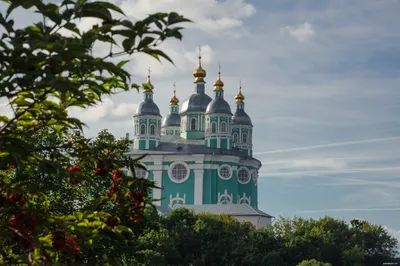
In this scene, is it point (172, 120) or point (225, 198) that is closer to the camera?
point (225, 198)

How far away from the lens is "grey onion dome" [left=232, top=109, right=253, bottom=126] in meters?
77.0

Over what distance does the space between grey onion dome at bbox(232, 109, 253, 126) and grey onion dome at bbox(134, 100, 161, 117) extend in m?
7.33

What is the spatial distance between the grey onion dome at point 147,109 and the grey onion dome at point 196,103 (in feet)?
8.24

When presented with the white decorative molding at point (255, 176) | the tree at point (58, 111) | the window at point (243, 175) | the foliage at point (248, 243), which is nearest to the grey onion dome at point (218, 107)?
the window at point (243, 175)

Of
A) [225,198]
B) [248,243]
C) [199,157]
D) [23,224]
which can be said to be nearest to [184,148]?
[199,157]

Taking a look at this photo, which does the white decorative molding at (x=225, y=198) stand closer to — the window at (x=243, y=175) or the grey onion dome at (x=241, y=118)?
the window at (x=243, y=175)

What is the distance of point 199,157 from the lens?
230 feet

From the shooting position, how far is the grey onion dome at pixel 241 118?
3031 inches

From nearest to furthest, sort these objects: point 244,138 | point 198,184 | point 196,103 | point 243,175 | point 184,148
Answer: point 198,184 < point 184,148 < point 243,175 < point 196,103 < point 244,138

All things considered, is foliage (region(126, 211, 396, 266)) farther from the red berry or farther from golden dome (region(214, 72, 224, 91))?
the red berry

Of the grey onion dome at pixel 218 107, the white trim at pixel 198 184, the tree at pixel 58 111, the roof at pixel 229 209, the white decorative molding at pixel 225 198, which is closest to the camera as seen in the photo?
the tree at pixel 58 111

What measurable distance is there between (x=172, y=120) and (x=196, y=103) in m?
8.20

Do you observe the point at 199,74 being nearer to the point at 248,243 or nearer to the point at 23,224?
the point at 248,243

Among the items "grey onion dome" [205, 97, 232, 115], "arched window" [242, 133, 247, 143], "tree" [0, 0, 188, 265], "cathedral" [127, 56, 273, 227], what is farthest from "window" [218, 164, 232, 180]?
"tree" [0, 0, 188, 265]
